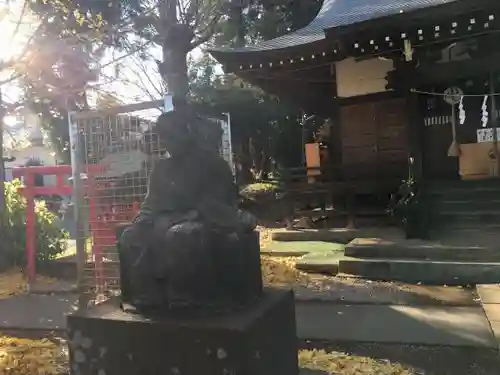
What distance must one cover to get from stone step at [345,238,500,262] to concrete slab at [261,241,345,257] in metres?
0.85

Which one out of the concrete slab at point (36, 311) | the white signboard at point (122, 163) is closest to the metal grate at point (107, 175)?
the white signboard at point (122, 163)

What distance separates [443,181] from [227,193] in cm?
739

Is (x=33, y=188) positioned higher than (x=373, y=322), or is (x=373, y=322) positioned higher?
(x=33, y=188)

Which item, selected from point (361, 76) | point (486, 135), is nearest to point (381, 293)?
point (486, 135)

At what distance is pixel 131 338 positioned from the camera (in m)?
2.67

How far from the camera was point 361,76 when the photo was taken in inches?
411

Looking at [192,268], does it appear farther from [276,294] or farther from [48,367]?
[48,367]

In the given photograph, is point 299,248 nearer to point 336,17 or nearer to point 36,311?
point 36,311

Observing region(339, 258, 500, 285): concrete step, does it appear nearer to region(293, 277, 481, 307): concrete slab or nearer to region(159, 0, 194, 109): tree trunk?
region(293, 277, 481, 307): concrete slab

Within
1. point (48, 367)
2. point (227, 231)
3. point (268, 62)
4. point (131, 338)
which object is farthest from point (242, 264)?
point (268, 62)

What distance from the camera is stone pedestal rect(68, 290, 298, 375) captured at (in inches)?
98.1

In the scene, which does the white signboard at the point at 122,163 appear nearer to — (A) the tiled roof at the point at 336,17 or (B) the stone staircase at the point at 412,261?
(B) the stone staircase at the point at 412,261

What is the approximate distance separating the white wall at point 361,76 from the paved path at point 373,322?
608cm

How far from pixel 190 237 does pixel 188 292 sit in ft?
1.00
